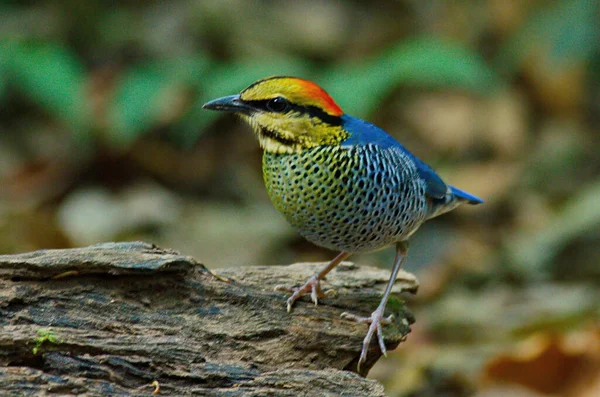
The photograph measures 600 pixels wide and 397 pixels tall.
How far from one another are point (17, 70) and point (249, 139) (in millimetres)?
2810

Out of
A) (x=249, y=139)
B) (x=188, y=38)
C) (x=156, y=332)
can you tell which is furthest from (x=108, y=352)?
A: (x=188, y=38)

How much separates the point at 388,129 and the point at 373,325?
632cm

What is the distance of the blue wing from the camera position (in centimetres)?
443

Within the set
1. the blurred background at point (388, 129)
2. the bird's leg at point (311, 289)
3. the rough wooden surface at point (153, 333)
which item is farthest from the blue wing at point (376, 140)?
the blurred background at point (388, 129)

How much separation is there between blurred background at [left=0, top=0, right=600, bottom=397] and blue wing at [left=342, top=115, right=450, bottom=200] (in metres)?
1.59

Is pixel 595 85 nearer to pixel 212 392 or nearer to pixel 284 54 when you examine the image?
pixel 284 54

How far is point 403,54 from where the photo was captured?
28.7ft

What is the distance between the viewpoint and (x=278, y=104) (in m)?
4.25

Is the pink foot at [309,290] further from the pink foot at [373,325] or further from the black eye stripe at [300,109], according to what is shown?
the black eye stripe at [300,109]

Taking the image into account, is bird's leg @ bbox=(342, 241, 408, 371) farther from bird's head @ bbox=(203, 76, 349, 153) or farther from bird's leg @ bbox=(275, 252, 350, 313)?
bird's head @ bbox=(203, 76, 349, 153)

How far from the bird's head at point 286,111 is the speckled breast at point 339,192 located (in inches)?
2.7

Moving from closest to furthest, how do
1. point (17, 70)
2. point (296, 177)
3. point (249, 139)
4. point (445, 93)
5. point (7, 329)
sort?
point (7, 329)
point (296, 177)
point (17, 70)
point (249, 139)
point (445, 93)

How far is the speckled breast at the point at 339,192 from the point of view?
4.20 m

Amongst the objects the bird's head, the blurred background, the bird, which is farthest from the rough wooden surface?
the blurred background
